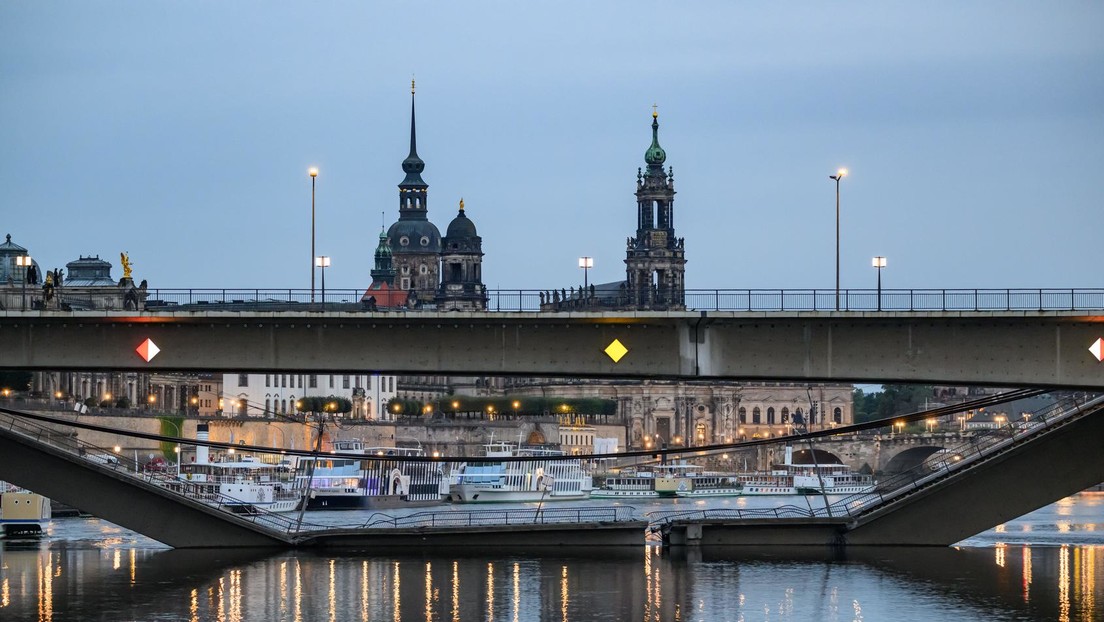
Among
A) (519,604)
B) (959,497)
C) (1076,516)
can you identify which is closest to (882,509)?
(959,497)

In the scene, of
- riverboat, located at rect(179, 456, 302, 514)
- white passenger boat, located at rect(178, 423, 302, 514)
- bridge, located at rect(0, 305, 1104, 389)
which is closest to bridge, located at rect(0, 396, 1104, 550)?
bridge, located at rect(0, 305, 1104, 389)

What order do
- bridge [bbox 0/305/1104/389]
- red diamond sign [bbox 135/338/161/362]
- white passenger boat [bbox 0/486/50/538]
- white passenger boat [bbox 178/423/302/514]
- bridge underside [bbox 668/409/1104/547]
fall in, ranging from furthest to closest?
white passenger boat [bbox 178/423/302/514]
white passenger boat [bbox 0/486/50/538]
bridge underside [bbox 668/409/1104/547]
red diamond sign [bbox 135/338/161/362]
bridge [bbox 0/305/1104/389]

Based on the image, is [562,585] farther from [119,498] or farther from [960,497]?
[119,498]

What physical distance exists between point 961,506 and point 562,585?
19375 mm

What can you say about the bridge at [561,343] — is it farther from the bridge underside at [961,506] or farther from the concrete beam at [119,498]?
the bridge underside at [961,506]

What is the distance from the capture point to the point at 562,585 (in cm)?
6275

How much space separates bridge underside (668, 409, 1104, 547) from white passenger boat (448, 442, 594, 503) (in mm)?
80117

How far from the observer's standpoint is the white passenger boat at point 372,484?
149 meters

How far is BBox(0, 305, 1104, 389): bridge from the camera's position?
60.3 metres

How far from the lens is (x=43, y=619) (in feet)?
175

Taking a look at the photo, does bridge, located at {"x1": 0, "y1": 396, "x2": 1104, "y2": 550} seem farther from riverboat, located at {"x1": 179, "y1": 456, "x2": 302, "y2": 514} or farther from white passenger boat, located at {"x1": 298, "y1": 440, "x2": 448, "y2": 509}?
white passenger boat, located at {"x1": 298, "y1": 440, "x2": 448, "y2": 509}

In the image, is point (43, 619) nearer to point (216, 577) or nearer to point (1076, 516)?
point (216, 577)

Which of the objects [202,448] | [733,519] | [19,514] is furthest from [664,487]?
[733,519]

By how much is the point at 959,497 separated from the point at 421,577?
863 inches
